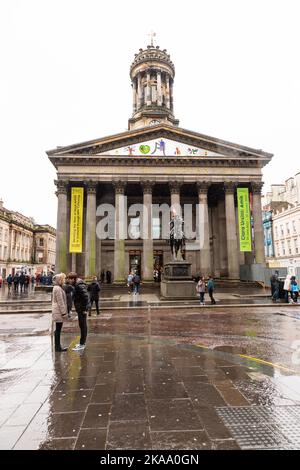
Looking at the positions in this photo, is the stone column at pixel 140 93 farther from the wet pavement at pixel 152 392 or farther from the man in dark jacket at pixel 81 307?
the wet pavement at pixel 152 392

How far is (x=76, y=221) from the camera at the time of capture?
29781mm

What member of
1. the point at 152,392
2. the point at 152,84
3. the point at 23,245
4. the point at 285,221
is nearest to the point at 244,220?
the point at 152,392

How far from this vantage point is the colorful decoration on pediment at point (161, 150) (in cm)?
3098

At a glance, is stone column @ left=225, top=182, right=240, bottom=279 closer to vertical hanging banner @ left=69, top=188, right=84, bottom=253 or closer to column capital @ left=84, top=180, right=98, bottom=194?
column capital @ left=84, top=180, right=98, bottom=194

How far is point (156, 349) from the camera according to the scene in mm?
6992

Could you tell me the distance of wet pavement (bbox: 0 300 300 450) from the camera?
121 inches

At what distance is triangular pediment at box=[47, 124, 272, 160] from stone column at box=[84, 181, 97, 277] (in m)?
3.99

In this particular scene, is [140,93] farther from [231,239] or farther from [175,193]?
[231,239]

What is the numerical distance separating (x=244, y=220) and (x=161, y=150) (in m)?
11.9

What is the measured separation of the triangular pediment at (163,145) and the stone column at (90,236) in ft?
13.1

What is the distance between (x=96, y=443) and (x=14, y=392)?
7.11ft

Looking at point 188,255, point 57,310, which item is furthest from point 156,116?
point 57,310

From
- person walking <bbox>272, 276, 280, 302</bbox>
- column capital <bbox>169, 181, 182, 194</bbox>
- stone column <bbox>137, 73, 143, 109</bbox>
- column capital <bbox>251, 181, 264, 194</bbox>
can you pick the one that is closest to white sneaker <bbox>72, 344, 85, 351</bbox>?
person walking <bbox>272, 276, 280, 302</bbox>
